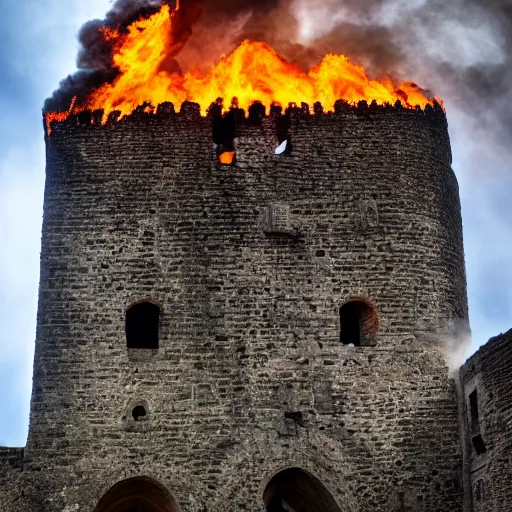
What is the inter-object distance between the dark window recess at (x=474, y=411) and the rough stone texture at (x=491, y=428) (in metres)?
0.03

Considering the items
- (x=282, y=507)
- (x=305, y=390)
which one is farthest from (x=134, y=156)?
(x=282, y=507)

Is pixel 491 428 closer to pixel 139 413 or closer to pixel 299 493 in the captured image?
pixel 299 493

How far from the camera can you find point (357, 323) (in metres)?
15.4

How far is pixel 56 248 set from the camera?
1509 cm

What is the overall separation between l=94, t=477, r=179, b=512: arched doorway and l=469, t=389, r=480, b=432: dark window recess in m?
4.55

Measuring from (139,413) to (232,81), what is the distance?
247 inches

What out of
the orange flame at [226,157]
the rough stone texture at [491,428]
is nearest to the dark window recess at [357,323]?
the rough stone texture at [491,428]

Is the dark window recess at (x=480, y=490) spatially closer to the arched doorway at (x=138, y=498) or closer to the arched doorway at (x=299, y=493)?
the arched doorway at (x=299, y=493)

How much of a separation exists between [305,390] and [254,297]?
168cm

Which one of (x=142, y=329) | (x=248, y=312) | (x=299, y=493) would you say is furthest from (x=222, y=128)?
(x=299, y=493)

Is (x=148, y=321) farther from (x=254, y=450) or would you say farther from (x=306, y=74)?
(x=306, y=74)

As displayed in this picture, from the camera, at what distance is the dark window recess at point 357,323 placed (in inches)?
588

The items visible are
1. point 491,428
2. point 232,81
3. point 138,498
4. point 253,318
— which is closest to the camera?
point 491,428

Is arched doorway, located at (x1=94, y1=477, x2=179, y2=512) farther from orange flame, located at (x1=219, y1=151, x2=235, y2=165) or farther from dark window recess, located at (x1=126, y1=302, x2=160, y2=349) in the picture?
orange flame, located at (x1=219, y1=151, x2=235, y2=165)
